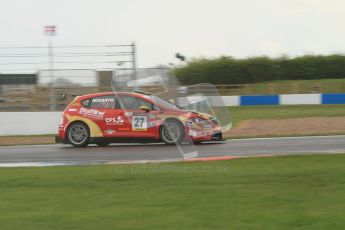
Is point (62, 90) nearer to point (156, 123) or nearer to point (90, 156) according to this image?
point (156, 123)

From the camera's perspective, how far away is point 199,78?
38656 millimetres

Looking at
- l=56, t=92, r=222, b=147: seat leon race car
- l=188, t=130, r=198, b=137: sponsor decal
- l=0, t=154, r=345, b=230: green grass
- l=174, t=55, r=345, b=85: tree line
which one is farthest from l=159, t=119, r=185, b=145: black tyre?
l=174, t=55, r=345, b=85: tree line

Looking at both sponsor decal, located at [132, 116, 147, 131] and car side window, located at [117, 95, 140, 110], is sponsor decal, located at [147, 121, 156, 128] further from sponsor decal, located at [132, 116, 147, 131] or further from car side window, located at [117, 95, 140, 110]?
car side window, located at [117, 95, 140, 110]

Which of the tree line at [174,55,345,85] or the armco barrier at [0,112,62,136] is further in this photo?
the tree line at [174,55,345,85]

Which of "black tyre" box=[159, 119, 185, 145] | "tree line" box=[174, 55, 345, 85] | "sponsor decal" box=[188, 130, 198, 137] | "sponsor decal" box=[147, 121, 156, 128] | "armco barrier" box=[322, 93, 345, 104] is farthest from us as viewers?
"tree line" box=[174, 55, 345, 85]

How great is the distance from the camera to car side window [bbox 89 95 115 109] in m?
13.9

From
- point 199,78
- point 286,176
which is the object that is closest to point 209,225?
point 286,176

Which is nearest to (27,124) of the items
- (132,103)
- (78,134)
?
(78,134)

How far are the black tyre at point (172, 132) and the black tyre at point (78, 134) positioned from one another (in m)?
1.81

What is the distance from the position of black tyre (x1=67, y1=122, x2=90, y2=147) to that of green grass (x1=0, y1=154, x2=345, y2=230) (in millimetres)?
4506

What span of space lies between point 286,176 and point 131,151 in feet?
17.9

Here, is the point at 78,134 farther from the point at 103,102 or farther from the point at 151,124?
the point at 151,124

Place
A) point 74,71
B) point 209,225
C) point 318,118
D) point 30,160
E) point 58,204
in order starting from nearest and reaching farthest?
point 209,225
point 58,204
point 30,160
point 74,71
point 318,118

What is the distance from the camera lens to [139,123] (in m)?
13.6
